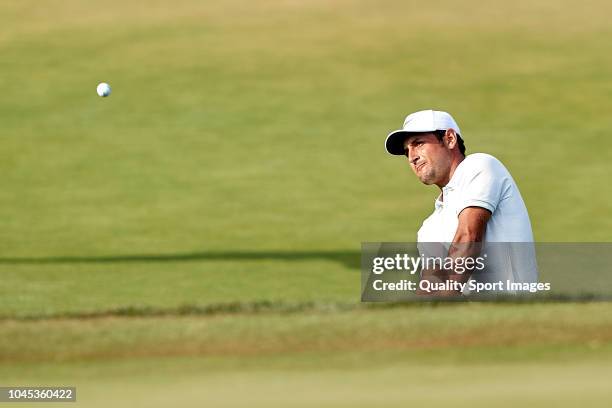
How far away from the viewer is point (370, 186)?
1505 centimetres

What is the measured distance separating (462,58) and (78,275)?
1277 cm

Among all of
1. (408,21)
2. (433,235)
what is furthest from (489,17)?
(433,235)

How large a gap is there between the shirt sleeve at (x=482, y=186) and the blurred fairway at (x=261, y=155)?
54 cm

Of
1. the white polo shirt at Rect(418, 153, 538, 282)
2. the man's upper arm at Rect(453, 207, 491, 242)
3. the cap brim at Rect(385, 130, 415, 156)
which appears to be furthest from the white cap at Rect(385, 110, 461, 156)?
the man's upper arm at Rect(453, 207, 491, 242)

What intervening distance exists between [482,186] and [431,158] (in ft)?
1.52

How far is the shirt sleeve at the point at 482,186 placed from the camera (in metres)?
5.35

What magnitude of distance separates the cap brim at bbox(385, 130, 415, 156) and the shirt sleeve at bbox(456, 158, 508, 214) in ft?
1.51

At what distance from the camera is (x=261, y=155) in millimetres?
16484

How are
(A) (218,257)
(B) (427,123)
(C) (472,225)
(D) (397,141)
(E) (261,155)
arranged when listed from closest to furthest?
1. (C) (472,225)
2. (B) (427,123)
3. (D) (397,141)
4. (A) (218,257)
5. (E) (261,155)

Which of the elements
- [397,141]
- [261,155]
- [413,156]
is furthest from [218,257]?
[413,156]

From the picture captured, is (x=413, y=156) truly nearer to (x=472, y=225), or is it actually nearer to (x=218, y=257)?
(x=472, y=225)

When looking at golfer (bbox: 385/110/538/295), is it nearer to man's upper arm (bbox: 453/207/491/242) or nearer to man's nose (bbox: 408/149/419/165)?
man's upper arm (bbox: 453/207/491/242)

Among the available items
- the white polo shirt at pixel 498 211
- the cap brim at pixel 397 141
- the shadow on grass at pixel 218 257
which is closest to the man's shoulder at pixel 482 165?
the white polo shirt at pixel 498 211

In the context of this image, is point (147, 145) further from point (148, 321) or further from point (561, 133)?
point (148, 321)
